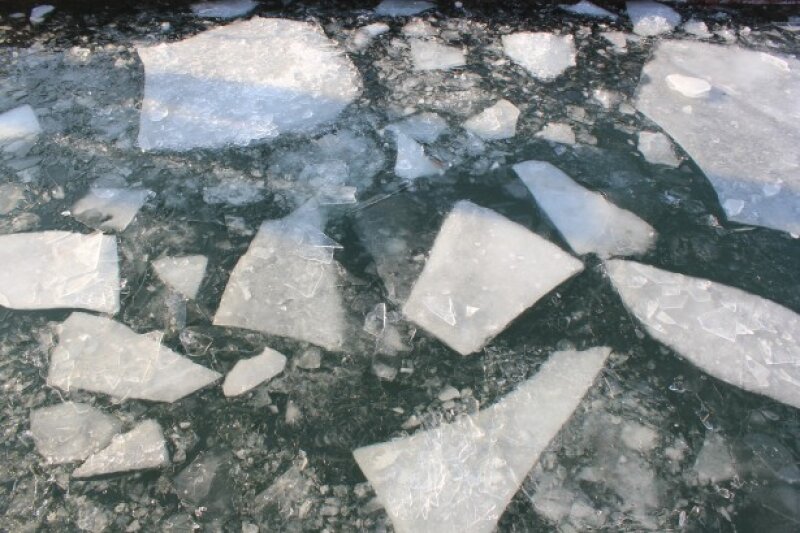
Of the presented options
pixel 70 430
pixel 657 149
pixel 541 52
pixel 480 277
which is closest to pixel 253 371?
pixel 70 430

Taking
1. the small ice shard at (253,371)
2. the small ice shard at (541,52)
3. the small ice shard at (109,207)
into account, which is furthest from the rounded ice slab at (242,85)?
the small ice shard at (253,371)

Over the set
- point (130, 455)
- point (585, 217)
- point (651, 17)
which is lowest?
point (130, 455)

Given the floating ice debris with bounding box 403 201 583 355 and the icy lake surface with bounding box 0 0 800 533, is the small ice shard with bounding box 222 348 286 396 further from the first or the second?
the floating ice debris with bounding box 403 201 583 355

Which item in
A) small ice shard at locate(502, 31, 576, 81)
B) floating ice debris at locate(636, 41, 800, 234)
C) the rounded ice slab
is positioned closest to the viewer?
floating ice debris at locate(636, 41, 800, 234)

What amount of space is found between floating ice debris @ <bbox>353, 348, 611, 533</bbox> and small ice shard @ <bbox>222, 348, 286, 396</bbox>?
0.64 feet

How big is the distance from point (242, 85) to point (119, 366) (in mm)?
755

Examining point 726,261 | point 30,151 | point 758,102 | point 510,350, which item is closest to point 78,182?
point 30,151

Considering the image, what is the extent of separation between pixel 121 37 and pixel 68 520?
4.10 ft

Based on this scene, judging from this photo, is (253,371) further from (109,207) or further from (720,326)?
(720,326)

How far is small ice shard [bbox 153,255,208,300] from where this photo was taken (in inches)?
41.3

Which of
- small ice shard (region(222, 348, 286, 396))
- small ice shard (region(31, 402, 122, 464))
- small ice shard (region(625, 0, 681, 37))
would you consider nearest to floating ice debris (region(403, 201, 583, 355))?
small ice shard (region(222, 348, 286, 396))

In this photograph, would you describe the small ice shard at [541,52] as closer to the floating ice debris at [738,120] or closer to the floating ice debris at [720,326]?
the floating ice debris at [738,120]

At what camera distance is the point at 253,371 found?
0.95 meters

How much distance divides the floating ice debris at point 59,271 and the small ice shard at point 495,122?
0.79 m
